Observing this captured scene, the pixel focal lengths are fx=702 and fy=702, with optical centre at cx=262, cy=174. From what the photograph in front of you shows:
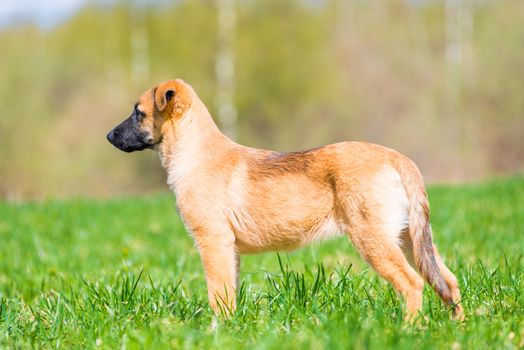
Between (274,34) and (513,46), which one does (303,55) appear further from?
(513,46)

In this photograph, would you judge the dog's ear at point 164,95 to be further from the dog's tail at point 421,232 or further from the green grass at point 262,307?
the dog's tail at point 421,232

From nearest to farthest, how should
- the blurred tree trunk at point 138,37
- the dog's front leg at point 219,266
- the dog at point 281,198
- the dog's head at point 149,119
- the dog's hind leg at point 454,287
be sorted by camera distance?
the dog's hind leg at point 454,287 → the dog at point 281,198 → the dog's front leg at point 219,266 → the dog's head at point 149,119 → the blurred tree trunk at point 138,37

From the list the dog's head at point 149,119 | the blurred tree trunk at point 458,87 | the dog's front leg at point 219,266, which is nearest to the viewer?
the dog's front leg at point 219,266

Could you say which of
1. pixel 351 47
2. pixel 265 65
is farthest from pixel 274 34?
pixel 351 47

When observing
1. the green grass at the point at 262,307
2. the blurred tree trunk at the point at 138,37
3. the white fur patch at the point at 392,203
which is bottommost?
the green grass at the point at 262,307

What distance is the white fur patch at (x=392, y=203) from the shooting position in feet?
13.6

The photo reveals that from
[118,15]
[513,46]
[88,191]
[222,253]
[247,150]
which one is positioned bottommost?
[88,191]

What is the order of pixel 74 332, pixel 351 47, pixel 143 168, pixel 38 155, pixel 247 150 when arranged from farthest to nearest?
pixel 351 47, pixel 143 168, pixel 38 155, pixel 247 150, pixel 74 332

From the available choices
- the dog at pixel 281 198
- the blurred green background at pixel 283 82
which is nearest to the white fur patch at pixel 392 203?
the dog at pixel 281 198

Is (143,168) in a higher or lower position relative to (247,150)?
lower

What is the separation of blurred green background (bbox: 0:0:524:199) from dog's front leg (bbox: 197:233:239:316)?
68.3 feet

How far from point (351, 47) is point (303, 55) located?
10.3ft

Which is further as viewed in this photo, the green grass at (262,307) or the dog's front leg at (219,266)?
the dog's front leg at (219,266)

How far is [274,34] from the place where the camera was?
1133 inches
